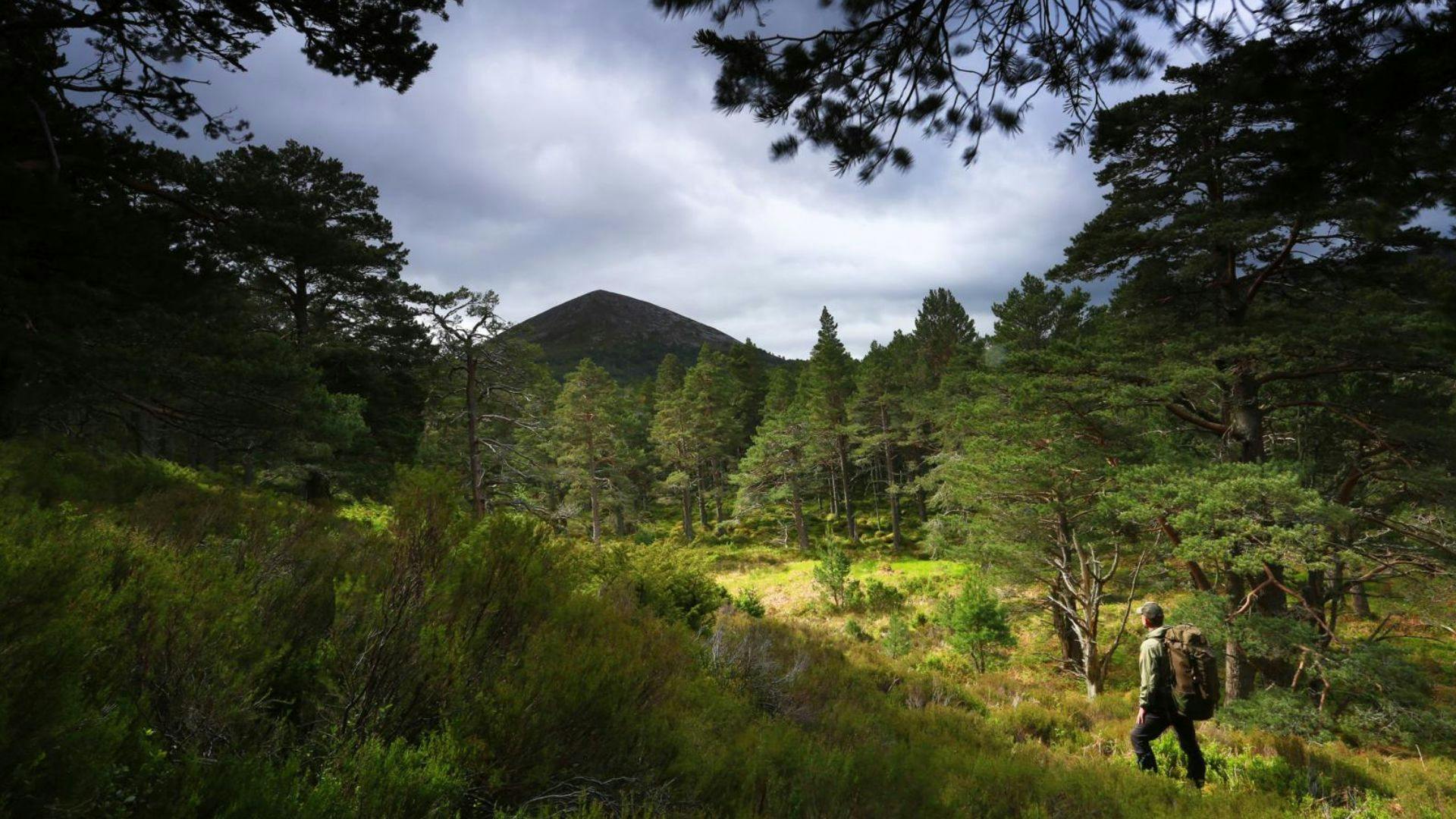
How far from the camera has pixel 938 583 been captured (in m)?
24.4

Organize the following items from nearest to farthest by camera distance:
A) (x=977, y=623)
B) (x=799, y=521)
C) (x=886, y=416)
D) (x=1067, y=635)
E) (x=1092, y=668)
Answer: (x=1092, y=668) → (x=977, y=623) → (x=1067, y=635) → (x=799, y=521) → (x=886, y=416)

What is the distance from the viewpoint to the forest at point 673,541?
2.29m

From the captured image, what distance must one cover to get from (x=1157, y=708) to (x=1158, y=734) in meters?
0.32

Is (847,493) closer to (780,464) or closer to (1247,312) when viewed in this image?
(780,464)

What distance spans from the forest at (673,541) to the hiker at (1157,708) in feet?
0.87

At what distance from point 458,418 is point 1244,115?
17015 mm

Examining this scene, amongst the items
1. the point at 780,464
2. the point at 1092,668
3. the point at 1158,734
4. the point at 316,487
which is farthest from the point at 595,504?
the point at 1158,734

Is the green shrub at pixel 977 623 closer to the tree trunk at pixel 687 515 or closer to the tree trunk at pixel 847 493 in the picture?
the tree trunk at pixel 847 493

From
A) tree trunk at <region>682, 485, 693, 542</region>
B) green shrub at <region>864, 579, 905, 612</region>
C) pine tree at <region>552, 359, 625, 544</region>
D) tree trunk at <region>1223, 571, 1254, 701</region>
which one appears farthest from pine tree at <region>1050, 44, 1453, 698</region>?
tree trunk at <region>682, 485, 693, 542</region>

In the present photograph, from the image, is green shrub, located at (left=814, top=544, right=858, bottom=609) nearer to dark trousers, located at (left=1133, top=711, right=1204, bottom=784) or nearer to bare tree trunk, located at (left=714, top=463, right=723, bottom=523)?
bare tree trunk, located at (left=714, top=463, right=723, bottom=523)

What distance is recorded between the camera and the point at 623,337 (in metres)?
171

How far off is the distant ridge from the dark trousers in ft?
419

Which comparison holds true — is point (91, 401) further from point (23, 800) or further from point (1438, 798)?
point (1438, 798)

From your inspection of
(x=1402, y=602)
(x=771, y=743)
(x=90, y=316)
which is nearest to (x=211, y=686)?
(x=771, y=743)
